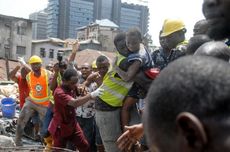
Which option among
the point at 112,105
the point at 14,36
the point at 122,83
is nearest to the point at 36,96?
the point at 112,105

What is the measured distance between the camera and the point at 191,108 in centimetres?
87

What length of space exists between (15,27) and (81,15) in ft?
101

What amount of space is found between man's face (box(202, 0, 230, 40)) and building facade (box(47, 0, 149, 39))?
6389 cm

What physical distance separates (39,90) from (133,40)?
145 inches

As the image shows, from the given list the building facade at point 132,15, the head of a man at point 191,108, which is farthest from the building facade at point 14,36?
the head of a man at point 191,108

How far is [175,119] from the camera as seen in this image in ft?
2.90

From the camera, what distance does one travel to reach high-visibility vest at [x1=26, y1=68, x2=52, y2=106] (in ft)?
23.3

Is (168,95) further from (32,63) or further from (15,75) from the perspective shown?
(15,75)

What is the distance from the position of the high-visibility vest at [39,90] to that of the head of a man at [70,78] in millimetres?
2213

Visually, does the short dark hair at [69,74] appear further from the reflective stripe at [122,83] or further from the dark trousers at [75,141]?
the reflective stripe at [122,83]

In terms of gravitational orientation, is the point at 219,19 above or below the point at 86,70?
above

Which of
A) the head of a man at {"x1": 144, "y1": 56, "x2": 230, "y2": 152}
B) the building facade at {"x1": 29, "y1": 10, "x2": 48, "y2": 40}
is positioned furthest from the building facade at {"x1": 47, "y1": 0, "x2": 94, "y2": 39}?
the head of a man at {"x1": 144, "y1": 56, "x2": 230, "y2": 152}

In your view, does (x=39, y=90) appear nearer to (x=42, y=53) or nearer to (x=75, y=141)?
(x=75, y=141)

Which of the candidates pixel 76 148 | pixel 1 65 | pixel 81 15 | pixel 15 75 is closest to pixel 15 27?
pixel 1 65
